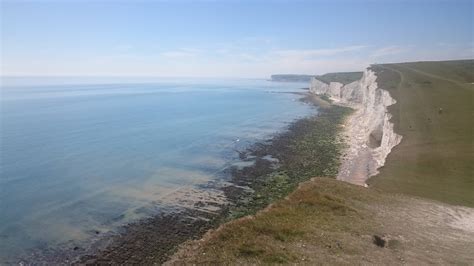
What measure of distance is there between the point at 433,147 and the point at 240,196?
20015 millimetres

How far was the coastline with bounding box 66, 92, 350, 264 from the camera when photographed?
22.1 metres

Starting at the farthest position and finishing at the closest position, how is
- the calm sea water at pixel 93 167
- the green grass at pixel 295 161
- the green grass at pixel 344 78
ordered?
the green grass at pixel 344 78 < the green grass at pixel 295 161 < the calm sea water at pixel 93 167

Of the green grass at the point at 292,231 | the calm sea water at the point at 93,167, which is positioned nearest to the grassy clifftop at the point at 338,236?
the green grass at the point at 292,231

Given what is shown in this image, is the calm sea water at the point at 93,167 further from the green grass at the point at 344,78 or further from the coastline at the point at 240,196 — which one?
the green grass at the point at 344,78

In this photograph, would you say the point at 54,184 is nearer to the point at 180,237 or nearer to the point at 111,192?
the point at 111,192

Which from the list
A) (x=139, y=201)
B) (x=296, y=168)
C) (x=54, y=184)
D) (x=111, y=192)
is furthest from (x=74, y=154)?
(x=296, y=168)

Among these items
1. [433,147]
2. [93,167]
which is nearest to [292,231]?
[433,147]

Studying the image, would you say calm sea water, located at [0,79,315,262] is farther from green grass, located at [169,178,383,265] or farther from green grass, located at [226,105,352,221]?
green grass, located at [169,178,383,265]

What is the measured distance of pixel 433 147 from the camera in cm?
3422

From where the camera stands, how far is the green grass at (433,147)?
84.2ft

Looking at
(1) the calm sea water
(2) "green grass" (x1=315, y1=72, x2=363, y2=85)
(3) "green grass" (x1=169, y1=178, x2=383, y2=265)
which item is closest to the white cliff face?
(3) "green grass" (x1=169, y1=178, x2=383, y2=265)

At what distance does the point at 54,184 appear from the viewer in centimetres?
3503

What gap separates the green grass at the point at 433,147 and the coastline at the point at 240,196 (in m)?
8.39

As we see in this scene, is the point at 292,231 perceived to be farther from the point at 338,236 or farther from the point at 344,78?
the point at 344,78
